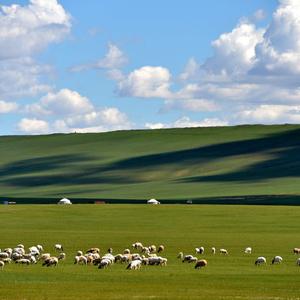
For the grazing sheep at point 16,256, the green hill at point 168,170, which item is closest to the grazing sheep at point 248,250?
the grazing sheep at point 16,256

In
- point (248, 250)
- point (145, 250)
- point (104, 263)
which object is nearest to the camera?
point (104, 263)

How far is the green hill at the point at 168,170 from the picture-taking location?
145 metres

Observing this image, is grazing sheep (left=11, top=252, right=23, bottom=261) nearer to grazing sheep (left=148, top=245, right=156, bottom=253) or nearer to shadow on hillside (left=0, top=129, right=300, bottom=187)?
grazing sheep (left=148, top=245, right=156, bottom=253)

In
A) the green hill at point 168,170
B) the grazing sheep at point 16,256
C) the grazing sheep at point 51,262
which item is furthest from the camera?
the green hill at point 168,170

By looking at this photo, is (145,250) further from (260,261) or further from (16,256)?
(260,261)

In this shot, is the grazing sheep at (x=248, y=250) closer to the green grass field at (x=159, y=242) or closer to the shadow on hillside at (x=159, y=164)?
the green grass field at (x=159, y=242)

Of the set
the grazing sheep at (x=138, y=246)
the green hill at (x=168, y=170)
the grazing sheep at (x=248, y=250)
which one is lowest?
the grazing sheep at (x=248, y=250)

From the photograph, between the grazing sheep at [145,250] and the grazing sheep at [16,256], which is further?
the grazing sheep at [145,250]

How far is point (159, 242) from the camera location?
69875mm

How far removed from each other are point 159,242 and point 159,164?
107 m

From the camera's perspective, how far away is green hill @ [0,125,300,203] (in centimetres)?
14500

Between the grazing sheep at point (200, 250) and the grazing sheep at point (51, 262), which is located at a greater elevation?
the grazing sheep at point (200, 250)

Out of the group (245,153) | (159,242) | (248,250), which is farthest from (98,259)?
(245,153)

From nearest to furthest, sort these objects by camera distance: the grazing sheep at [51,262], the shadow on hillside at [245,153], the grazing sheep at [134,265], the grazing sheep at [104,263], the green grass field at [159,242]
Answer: the green grass field at [159,242] → the grazing sheep at [134,265] → the grazing sheep at [104,263] → the grazing sheep at [51,262] → the shadow on hillside at [245,153]
